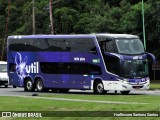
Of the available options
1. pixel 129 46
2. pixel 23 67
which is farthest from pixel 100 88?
pixel 23 67

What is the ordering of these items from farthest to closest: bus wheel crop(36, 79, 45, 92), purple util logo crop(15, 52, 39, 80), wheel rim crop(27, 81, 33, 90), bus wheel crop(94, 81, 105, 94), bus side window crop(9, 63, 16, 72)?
bus side window crop(9, 63, 16, 72), wheel rim crop(27, 81, 33, 90), purple util logo crop(15, 52, 39, 80), bus wheel crop(36, 79, 45, 92), bus wheel crop(94, 81, 105, 94)

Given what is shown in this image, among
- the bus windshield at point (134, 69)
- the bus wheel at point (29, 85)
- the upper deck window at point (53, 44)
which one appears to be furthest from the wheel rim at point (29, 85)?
the bus windshield at point (134, 69)

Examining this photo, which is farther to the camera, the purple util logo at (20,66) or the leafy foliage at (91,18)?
the leafy foliage at (91,18)

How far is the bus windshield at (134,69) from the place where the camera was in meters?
34.3

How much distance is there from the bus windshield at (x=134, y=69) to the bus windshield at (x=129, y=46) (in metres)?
0.62

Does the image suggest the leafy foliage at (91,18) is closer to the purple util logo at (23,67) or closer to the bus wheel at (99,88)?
the purple util logo at (23,67)

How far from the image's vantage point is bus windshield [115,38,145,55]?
34.4 m

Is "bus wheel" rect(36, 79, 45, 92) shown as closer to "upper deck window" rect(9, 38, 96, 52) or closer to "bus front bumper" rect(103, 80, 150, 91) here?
"upper deck window" rect(9, 38, 96, 52)

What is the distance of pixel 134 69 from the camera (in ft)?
114

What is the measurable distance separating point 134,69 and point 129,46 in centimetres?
140

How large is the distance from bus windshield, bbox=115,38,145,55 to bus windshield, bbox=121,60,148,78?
2.03 feet

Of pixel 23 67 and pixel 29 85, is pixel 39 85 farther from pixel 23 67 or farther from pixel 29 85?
pixel 23 67

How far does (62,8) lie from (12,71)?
2712 centimetres

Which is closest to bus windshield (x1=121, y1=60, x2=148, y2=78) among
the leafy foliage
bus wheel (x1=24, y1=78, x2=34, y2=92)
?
bus wheel (x1=24, y1=78, x2=34, y2=92)
